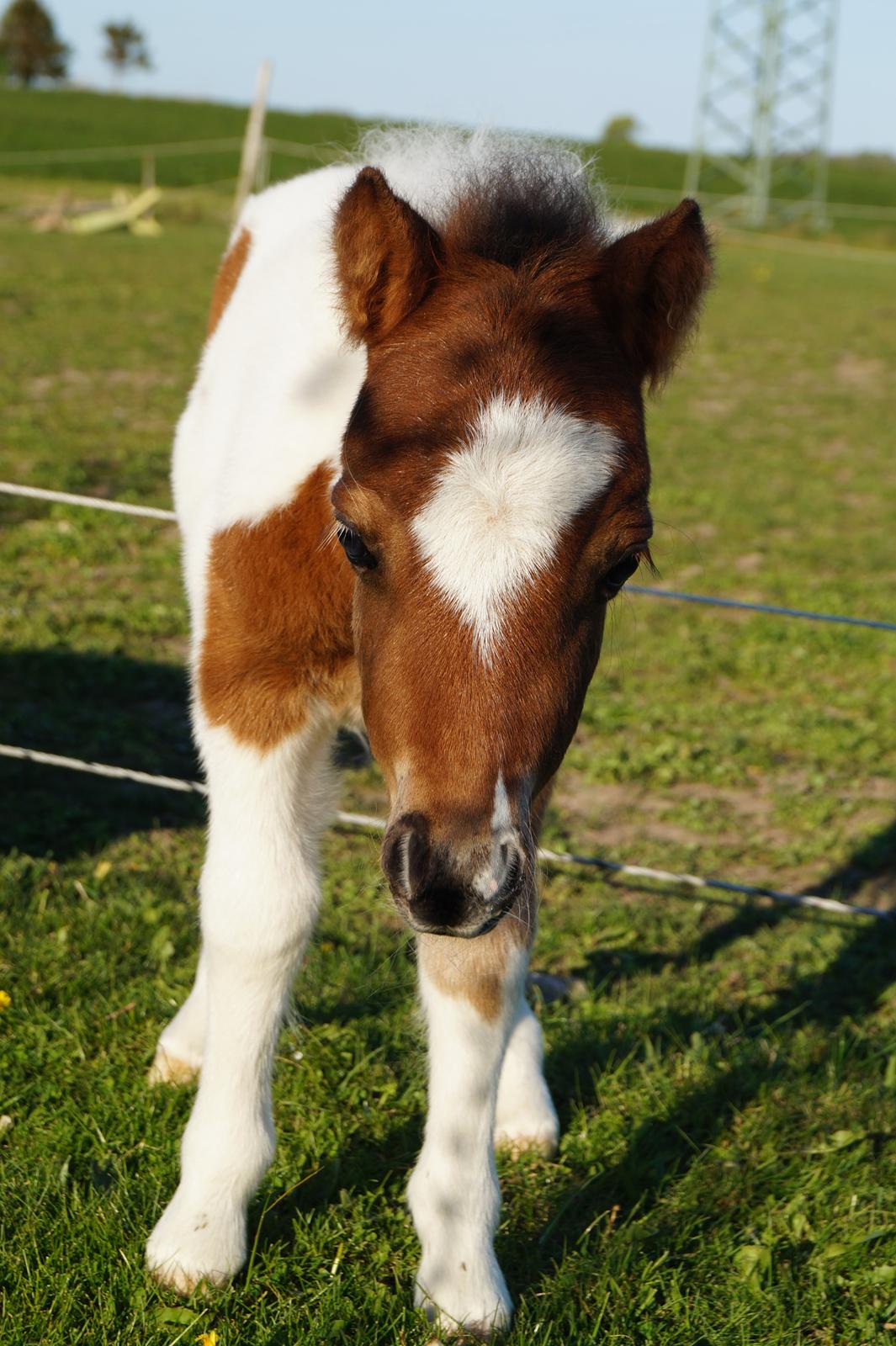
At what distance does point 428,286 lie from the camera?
7.75 ft

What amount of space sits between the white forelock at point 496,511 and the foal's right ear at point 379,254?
397mm

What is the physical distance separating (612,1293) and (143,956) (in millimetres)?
1649

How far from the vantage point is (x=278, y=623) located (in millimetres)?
2590

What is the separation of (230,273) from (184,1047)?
2.36m

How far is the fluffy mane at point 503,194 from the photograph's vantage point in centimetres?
240

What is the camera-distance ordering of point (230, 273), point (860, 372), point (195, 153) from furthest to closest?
point (195, 153), point (860, 372), point (230, 273)

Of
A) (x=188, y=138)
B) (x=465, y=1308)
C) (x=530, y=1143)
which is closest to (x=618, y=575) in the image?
(x=465, y=1308)

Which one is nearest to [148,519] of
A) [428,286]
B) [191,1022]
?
[191,1022]

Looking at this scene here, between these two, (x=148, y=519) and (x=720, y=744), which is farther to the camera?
(x=148, y=519)

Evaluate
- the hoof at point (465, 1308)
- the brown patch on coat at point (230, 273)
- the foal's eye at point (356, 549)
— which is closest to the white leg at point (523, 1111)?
the hoof at point (465, 1308)

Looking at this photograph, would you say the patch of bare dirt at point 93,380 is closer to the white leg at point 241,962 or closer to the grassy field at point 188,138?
the white leg at point 241,962

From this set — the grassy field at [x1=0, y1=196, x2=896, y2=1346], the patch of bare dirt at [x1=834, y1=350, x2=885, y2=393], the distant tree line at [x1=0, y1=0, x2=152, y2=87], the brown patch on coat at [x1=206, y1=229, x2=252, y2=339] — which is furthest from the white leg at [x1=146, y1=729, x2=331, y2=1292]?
the distant tree line at [x1=0, y1=0, x2=152, y2=87]

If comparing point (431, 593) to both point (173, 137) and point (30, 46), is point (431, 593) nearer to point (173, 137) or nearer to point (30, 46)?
point (173, 137)

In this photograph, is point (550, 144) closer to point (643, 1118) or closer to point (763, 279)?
point (643, 1118)
